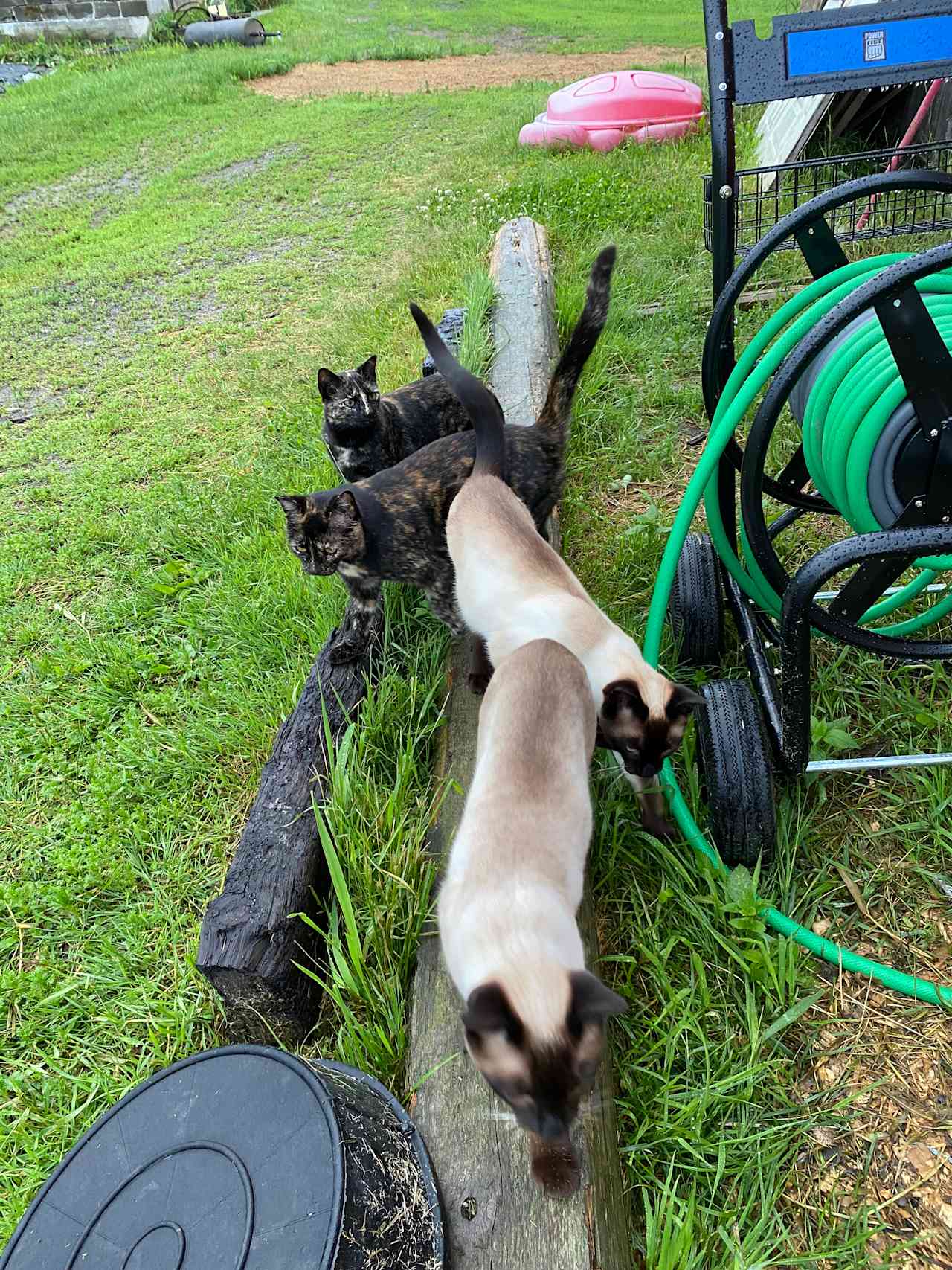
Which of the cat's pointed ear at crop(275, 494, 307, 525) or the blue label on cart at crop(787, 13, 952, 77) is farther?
the cat's pointed ear at crop(275, 494, 307, 525)

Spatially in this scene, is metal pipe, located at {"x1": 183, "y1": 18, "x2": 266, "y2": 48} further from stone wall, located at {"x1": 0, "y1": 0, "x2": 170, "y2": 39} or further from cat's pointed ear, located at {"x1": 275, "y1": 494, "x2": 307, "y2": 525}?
cat's pointed ear, located at {"x1": 275, "y1": 494, "x2": 307, "y2": 525}

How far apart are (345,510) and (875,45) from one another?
225 cm

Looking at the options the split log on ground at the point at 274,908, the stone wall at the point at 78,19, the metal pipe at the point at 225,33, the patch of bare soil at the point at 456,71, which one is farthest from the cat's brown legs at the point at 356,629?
the stone wall at the point at 78,19

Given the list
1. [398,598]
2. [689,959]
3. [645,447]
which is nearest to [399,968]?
[689,959]

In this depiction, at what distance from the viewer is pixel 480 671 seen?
302 cm

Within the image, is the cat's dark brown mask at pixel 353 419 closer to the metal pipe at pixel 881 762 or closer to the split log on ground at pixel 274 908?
the split log on ground at pixel 274 908

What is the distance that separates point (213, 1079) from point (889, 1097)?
157 cm

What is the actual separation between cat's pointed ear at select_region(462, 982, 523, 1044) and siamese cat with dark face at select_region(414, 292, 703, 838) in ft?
3.39

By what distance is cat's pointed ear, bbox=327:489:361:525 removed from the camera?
11.2 ft

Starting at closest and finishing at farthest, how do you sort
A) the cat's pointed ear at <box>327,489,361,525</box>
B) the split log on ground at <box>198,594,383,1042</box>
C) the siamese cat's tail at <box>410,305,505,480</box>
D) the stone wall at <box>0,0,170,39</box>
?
1. the split log on ground at <box>198,594,383,1042</box>
2. the siamese cat's tail at <box>410,305,505,480</box>
3. the cat's pointed ear at <box>327,489,361,525</box>
4. the stone wall at <box>0,0,170,39</box>

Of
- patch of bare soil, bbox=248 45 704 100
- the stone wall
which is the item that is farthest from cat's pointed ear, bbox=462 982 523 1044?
the stone wall

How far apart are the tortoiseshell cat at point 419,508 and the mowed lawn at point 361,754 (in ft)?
0.58

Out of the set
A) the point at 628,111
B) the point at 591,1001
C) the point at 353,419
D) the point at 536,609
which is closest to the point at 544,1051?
the point at 591,1001

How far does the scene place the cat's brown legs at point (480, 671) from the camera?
9.87 ft
